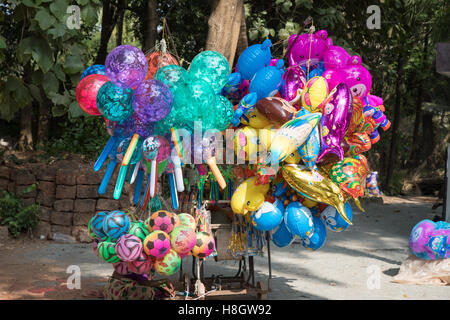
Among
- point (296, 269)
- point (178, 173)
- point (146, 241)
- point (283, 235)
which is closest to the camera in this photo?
point (178, 173)

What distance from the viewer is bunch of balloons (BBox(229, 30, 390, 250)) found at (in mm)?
3992

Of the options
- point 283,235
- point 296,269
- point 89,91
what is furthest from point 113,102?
point 296,269

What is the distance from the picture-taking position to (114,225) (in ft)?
13.4

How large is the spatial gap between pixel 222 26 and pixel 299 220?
7.13 feet

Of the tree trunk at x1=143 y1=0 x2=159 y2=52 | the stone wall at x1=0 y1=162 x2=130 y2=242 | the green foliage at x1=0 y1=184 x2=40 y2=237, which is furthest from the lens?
the tree trunk at x1=143 y1=0 x2=159 y2=52

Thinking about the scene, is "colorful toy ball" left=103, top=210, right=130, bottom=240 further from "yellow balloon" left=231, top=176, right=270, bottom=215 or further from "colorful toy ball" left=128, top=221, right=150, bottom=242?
"yellow balloon" left=231, top=176, right=270, bottom=215

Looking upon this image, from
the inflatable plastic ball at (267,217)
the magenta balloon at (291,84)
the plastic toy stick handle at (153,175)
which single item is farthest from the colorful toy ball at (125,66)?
the inflatable plastic ball at (267,217)

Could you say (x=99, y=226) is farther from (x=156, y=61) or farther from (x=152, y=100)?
(x=156, y=61)

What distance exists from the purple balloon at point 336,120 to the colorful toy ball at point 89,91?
66.2 inches

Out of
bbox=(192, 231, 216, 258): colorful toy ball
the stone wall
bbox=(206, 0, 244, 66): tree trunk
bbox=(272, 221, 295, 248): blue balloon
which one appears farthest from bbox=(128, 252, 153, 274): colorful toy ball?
the stone wall

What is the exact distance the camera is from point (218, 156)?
419 cm

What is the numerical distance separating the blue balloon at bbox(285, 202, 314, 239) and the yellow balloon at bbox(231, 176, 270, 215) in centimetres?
24

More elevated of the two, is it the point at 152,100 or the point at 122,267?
the point at 152,100

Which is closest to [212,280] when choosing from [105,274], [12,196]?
[105,274]
